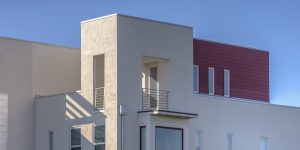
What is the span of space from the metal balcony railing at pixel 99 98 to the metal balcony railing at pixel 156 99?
1835 mm

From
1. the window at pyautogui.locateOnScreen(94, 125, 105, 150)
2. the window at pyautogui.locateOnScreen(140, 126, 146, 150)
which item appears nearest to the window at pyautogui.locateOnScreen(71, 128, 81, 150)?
the window at pyautogui.locateOnScreen(94, 125, 105, 150)

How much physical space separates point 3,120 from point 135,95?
688 cm

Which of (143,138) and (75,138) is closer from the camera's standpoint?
(143,138)

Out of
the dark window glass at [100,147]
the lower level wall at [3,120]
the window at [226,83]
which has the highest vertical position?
the window at [226,83]

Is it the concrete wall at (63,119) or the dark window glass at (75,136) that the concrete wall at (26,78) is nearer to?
the concrete wall at (63,119)

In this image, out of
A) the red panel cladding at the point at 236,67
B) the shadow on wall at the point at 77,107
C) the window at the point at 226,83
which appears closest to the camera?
the shadow on wall at the point at 77,107

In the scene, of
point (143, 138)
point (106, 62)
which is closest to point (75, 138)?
point (143, 138)

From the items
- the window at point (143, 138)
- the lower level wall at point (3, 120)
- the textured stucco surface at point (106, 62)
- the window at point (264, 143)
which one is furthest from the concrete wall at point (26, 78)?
the window at point (264, 143)

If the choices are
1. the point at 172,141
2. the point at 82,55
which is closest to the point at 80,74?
the point at 82,55

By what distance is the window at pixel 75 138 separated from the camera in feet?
137

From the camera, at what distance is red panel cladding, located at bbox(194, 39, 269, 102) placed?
46219 mm

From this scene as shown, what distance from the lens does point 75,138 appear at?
138 ft

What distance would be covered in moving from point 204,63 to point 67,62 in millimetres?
6551

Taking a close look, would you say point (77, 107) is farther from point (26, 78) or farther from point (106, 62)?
point (26, 78)
